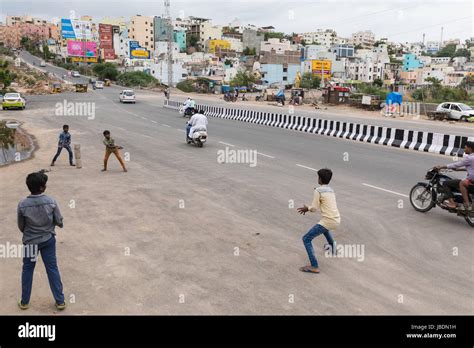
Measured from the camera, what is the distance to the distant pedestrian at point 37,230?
4.93 meters

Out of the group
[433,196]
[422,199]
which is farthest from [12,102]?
[433,196]

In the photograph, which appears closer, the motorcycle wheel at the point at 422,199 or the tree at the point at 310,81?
the motorcycle wheel at the point at 422,199

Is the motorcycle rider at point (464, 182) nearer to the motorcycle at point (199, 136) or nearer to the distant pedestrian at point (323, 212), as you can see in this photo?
the distant pedestrian at point (323, 212)

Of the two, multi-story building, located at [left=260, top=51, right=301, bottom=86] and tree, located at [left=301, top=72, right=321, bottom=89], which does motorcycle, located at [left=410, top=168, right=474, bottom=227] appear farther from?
multi-story building, located at [left=260, top=51, right=301, bottom=86]

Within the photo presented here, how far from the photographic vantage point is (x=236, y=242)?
285 inches

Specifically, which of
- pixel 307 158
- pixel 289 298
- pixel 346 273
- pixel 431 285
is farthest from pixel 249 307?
pixel 307 158

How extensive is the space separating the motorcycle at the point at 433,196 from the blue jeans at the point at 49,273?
7.12 m

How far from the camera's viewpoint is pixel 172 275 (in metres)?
5.97

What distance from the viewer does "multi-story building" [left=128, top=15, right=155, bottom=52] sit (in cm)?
16875

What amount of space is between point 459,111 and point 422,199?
27888 millimetres

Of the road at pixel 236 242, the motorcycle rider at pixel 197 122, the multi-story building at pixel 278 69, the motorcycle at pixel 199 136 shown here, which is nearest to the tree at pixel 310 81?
the multi-story building at pixel 278 69

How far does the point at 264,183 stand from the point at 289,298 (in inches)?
252

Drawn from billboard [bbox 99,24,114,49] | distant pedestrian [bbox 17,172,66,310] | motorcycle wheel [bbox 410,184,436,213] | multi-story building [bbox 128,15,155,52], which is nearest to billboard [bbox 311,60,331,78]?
billboard [bbox 99,24,114,49]

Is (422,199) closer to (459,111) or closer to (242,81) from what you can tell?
(459,111)
